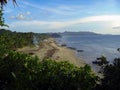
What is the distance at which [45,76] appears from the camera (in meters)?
21.1

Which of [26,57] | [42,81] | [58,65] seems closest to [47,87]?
[42,81]

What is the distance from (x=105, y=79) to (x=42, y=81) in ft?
14.2

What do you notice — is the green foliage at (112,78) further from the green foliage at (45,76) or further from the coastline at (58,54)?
the coastline at (58,54)

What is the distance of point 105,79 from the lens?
2092 cm

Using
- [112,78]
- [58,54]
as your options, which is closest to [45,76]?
[112,78]

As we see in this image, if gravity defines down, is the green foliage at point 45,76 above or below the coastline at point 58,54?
above

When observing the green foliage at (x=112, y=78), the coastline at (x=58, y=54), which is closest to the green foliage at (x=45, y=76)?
the green foliage at (x=112, y=78)

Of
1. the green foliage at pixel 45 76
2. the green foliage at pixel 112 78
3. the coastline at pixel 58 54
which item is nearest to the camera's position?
the green foliage at pixel 112 78

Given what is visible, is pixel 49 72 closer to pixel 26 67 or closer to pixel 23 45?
pixel 26 67

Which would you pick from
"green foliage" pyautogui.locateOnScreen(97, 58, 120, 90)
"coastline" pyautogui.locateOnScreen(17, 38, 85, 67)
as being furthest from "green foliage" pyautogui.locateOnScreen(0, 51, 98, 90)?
"coastline" pyautogui.locateOnScreen(17, 38, 85, 67)

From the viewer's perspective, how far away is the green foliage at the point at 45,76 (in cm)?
2064

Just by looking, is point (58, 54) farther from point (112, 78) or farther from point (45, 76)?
point (112, 78)

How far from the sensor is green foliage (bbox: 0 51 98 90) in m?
20.6

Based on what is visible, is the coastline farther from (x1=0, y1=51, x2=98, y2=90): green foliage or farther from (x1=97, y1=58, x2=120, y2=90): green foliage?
(x1=97, y1=58, x2=120, y2=90): green foliage
